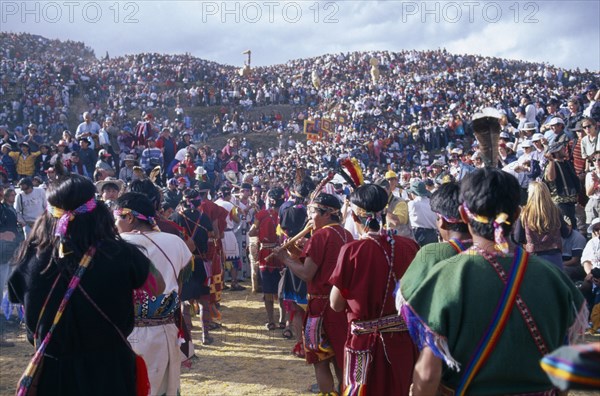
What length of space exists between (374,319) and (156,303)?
1409 mm

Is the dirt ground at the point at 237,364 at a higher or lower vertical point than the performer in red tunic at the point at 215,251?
lower

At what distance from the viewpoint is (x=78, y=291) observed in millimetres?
2746

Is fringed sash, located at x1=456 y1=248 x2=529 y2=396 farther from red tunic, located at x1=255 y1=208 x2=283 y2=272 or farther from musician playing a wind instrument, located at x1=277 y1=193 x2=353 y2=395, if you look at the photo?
red tunic, located at x1=255 y1=208 x2=283 y2=272

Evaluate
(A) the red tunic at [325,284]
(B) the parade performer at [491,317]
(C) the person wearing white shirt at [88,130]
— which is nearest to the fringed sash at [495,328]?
(B) the parade performer at [491,317]

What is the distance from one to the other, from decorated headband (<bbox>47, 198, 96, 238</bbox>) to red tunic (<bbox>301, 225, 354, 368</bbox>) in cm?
212

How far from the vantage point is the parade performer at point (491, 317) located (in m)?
2.22

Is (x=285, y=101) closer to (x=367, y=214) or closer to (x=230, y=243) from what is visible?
(x=230, y=243)

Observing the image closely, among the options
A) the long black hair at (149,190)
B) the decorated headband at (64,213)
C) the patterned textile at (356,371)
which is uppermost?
the long black hair at (149,190)

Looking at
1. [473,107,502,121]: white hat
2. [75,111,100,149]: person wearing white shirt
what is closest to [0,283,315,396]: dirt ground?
[473,107,502,121]: white hat

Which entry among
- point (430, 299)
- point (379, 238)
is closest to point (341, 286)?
point (379, 238)

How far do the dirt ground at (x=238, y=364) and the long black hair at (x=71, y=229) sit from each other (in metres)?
3.31

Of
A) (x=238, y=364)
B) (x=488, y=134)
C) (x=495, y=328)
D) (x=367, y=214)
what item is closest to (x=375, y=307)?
(x=367, y=214)

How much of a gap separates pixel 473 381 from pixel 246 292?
8396 mm

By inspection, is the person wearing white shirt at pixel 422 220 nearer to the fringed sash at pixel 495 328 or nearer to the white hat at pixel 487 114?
the white hat at pixel 487 114
